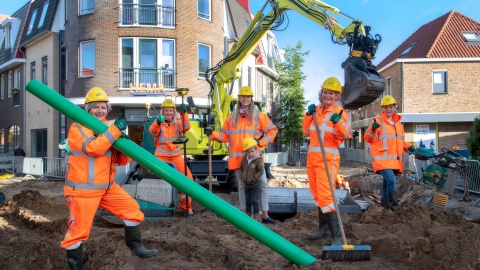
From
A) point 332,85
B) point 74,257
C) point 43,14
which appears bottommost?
point 74,257

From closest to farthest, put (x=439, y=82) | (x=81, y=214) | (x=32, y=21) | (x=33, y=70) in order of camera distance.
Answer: (x=81, y=214)
(x=33, y=70)
(x=32, y=21)
(x=439, y=82)

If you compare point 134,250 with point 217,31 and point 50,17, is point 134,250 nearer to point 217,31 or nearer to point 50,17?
point 217,31

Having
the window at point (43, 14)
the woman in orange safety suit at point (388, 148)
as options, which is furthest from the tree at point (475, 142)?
the window at point (43, 14)

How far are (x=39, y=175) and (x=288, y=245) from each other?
17338mm

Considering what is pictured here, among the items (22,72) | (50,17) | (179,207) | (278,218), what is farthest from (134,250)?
(22,72)

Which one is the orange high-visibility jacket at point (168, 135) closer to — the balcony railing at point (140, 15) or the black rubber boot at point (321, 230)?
the black rubber boot at point (321, 230)

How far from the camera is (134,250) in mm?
5090

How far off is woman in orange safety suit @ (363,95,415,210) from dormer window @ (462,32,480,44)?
2172cm

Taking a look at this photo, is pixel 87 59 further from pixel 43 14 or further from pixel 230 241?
pixel 230 241

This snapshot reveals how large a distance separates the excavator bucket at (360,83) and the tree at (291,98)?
23.1 metres

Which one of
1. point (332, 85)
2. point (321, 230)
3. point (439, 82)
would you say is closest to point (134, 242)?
point (321, 230)

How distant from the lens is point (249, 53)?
11.4 m

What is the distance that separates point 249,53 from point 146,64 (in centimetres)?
991

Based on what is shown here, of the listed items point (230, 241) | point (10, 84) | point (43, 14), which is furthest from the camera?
point (10, 84)
